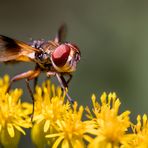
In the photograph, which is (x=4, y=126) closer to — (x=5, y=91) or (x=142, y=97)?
(x=5, y=91)

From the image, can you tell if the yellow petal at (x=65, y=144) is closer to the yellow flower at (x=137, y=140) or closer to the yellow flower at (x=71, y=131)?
the yellow flower at (x=71, y=131)

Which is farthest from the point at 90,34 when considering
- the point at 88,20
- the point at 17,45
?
the point at 17,45

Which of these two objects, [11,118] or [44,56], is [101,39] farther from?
[11,118]

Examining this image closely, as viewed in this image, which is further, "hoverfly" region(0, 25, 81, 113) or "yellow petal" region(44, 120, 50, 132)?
"hoverfly" region(0, 25, 81, 113)

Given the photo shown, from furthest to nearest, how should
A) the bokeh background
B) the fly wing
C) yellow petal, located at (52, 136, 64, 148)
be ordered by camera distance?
the bokeh background < the fly wing < yellow petal, located at (52, 136, 64, 148)

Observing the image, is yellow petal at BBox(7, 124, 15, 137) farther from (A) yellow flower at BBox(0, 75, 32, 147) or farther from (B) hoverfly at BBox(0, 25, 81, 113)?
(B) hoverfly at BBox(0, 25, 81, 113)

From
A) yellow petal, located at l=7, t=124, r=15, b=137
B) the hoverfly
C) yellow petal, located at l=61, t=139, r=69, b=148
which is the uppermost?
the hoverfly

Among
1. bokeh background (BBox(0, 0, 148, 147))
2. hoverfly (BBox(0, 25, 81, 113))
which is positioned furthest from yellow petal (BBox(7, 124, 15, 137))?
bokeh background (BBox(0, 0, 148, 147))
